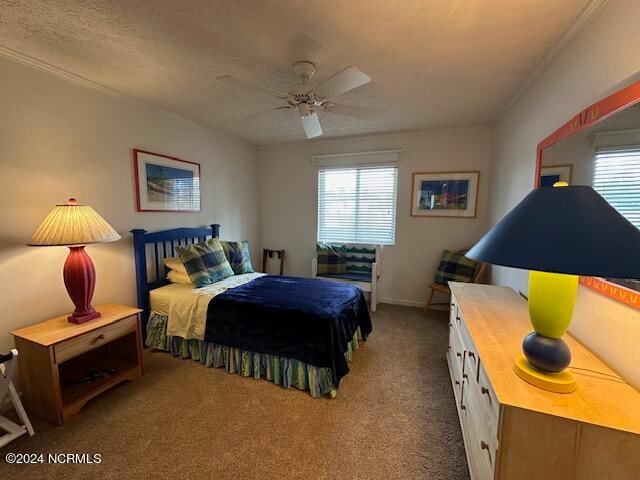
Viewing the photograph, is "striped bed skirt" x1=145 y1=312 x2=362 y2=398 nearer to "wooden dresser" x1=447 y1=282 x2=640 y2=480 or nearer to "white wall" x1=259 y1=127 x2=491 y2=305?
"wooden dresser" x1=447 y1=282 x2=640 y2=480

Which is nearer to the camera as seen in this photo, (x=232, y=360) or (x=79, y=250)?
(x=79, y=250)

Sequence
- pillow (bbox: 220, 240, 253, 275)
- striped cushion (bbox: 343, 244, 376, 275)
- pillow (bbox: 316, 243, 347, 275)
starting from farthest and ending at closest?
striped cushion (bbox: 343, 244, 376, 275) < pillow (bbox: 316, 243, 347, 275) < pillow (bbox: 220, 240, 253, 275)

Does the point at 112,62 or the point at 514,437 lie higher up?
the point at 112,62

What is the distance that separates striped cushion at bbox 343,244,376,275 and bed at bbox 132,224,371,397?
115cm

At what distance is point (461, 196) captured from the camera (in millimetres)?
3562

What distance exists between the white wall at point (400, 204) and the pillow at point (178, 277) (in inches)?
78.0

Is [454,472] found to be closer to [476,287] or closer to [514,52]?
[476,287]

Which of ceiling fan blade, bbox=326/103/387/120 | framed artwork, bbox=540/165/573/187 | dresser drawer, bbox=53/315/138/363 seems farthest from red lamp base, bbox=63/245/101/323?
framed artwork, bbox=540/165/573/187

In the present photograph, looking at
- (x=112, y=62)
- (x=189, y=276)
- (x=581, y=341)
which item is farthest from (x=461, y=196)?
(x=112, y=62)

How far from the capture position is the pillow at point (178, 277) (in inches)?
110

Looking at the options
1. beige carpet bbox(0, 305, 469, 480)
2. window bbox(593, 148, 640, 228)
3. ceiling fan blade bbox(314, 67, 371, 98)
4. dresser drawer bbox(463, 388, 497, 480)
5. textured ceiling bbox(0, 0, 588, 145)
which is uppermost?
textured ceiling bbox(0, 0, 588, 145)

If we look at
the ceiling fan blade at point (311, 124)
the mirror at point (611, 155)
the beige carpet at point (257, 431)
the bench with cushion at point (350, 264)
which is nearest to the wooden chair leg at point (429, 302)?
the bench with cushion at point (350, 264)

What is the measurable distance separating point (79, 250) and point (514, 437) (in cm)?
267

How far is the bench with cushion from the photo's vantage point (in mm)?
3646
